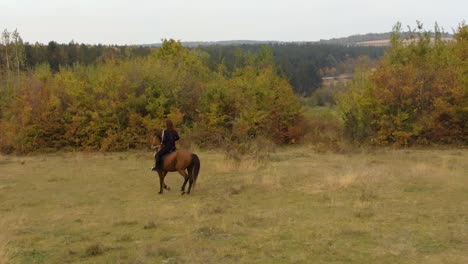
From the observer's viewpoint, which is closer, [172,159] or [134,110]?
[172,159]

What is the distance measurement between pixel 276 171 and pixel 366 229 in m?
7.37

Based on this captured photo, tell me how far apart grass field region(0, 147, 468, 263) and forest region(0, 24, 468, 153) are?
5.37 metres

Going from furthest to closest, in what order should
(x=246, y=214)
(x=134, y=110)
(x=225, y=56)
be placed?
(x=225, y=56) < (x=134, y=110) < (x=246, y=214)

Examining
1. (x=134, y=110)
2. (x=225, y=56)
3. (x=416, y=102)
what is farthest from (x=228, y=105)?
(x=225, y=56)

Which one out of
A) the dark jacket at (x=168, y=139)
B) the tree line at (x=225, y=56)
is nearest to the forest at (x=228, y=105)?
the tree line at (x=225, y=56)

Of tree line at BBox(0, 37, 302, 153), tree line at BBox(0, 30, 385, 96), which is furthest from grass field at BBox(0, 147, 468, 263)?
tree line at BBox(0, 30, 385, 96)

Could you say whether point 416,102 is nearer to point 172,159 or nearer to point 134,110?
point 134,110

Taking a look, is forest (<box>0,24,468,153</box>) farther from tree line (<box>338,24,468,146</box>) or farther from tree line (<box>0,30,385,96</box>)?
tree line (<box>0,30,385,96</box>)

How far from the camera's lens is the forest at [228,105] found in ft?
75.9

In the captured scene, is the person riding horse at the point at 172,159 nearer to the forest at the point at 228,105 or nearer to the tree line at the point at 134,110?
the forest at the point at 228,105

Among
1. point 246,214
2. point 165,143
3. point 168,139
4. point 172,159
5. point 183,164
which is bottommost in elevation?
point 246,214

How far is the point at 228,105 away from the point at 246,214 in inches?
636

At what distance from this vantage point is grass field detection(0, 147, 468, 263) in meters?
7.72

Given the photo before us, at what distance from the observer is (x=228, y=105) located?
2631 cm
